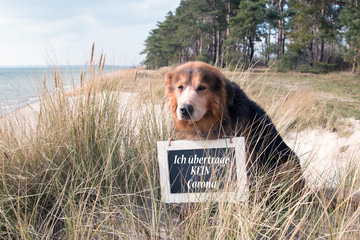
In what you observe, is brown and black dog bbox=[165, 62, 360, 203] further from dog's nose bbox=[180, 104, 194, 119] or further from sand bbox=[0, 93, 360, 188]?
sand bbox=[0, 93, 360, 188]

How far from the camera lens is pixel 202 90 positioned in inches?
72.4

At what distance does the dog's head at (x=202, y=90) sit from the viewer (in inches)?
70.1

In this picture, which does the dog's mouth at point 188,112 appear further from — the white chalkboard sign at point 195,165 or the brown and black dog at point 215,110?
the white chalkboard sign at point 195,165

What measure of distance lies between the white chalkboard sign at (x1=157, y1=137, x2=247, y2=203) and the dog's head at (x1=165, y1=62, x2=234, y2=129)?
23cm

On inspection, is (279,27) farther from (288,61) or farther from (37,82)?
(37,82)

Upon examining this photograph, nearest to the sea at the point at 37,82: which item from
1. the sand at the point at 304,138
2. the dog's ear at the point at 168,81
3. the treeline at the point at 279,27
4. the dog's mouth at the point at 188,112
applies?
the sand at the point at 304,138

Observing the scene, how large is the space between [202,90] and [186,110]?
268 mm

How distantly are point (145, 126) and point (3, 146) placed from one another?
3.78 ft

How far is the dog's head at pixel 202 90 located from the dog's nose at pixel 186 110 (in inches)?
2.7

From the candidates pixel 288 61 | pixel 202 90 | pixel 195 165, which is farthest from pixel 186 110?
pixel 288 61

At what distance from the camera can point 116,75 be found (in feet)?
9.11

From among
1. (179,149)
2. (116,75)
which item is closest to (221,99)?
(179,149)

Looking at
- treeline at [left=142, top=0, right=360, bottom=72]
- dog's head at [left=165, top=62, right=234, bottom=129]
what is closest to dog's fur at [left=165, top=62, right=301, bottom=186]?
dog's head at [left=165, top=62, right=234, bottom=129]

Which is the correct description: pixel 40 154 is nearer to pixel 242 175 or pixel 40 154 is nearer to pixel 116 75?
pixel 116 75
